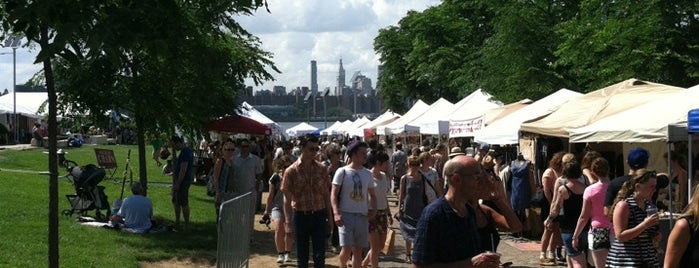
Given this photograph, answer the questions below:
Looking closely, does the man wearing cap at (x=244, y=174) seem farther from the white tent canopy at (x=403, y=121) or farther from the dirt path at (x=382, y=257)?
the white tent canopy at (x=403, y=121)

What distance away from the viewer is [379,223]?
39.4 ft

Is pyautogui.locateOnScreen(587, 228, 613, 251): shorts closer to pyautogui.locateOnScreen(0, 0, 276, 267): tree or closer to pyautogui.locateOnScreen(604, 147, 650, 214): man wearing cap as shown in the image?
pyautogui.locateOnScreen(604, 147, 650, 214): man wearing cap

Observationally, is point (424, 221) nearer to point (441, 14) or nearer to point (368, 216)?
point (368, 216)

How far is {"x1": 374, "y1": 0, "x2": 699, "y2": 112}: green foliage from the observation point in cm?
2162

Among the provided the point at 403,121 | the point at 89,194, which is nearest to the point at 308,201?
the point at 89,194

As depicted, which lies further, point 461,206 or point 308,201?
point 308,201

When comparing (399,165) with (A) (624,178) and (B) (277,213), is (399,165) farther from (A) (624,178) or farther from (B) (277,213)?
(A) (624,178)

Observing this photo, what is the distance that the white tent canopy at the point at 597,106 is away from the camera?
49.2 ft

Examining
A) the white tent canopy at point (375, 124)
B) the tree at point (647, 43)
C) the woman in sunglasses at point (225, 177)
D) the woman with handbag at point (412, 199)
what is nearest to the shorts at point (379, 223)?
the woman with handbag at point (412, 199)

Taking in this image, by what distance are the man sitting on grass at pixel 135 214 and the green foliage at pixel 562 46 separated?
38.2 ft

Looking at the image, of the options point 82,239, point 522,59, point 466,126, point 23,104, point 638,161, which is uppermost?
point 522,59

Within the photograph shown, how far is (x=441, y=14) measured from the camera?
50750 mm

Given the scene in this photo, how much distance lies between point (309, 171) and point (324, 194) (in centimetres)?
31

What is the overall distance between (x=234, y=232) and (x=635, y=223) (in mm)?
4318
